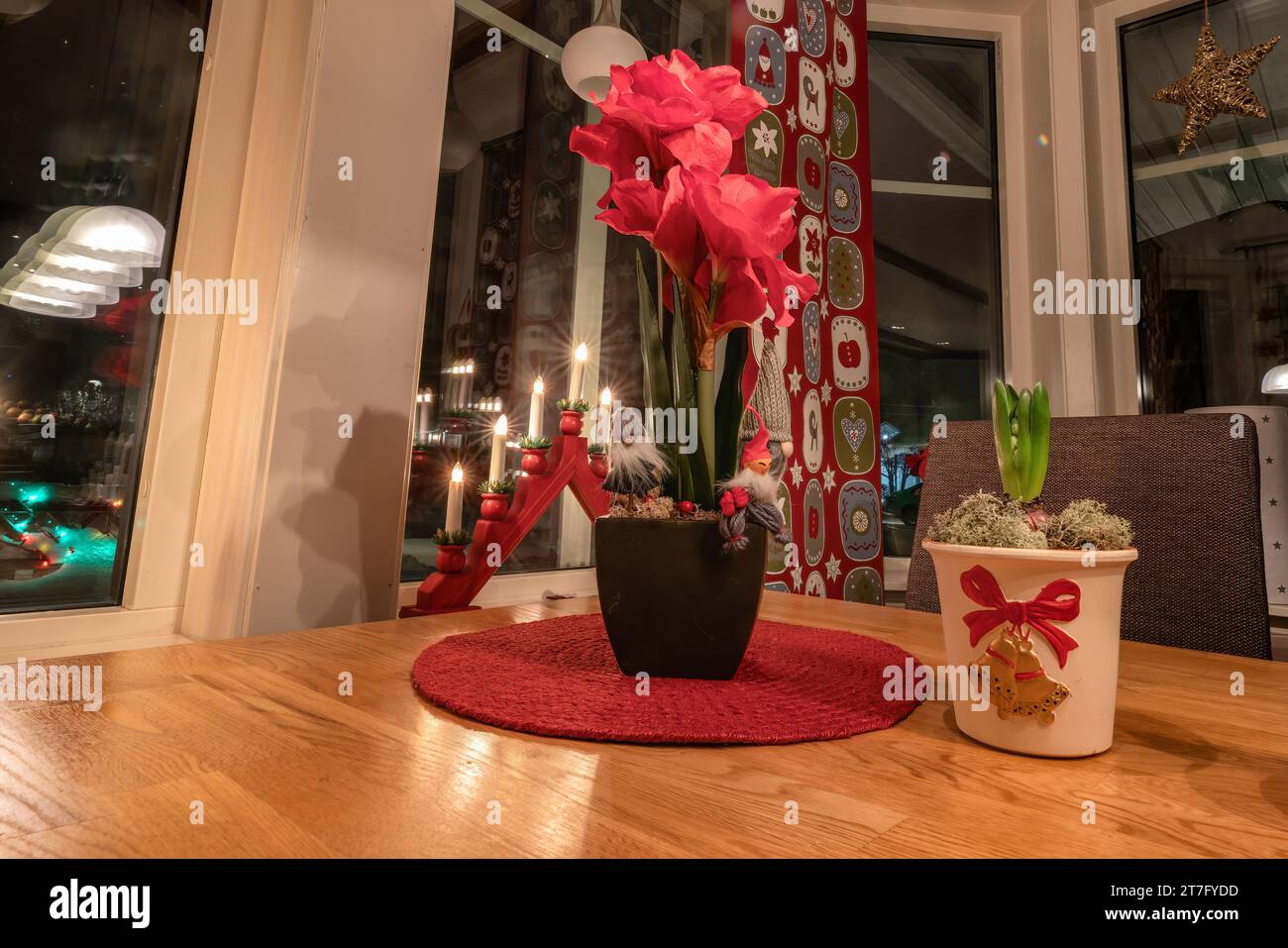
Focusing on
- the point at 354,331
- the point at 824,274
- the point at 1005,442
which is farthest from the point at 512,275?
the point at 1005,442

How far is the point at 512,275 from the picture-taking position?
1.76m

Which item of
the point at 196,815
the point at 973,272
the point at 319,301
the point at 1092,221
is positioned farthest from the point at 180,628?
the point at 1092,221

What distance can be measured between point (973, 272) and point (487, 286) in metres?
2.02

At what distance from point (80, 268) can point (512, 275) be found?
2.99 ft

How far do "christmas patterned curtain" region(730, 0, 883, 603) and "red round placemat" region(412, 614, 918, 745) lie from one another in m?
1.33

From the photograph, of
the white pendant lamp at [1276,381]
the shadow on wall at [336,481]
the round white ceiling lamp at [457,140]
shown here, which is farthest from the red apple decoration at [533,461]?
the white pendant lamp at [1276,381]

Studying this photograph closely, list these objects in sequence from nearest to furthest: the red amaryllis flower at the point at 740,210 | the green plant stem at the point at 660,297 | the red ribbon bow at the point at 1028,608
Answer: the red ribbon bow at the point at 1028,608, the red amaryllis flower at the point at 740,210, the green plant stem at the point at 660,297

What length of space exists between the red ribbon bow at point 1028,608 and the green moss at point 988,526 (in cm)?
2

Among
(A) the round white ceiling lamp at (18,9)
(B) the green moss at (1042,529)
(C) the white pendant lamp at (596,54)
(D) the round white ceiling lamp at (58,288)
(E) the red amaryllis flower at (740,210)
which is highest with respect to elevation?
(C) the white pendant lamp at (596,54)

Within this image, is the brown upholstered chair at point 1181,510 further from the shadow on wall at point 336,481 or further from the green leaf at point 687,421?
the shadow on wall at point 336,481

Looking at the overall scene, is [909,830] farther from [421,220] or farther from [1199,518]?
[421,220]

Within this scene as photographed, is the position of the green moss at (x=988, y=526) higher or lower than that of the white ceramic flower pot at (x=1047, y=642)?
higher

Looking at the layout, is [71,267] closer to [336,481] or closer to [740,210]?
[336,481]

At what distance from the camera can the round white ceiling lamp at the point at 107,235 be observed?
3.35 ft
